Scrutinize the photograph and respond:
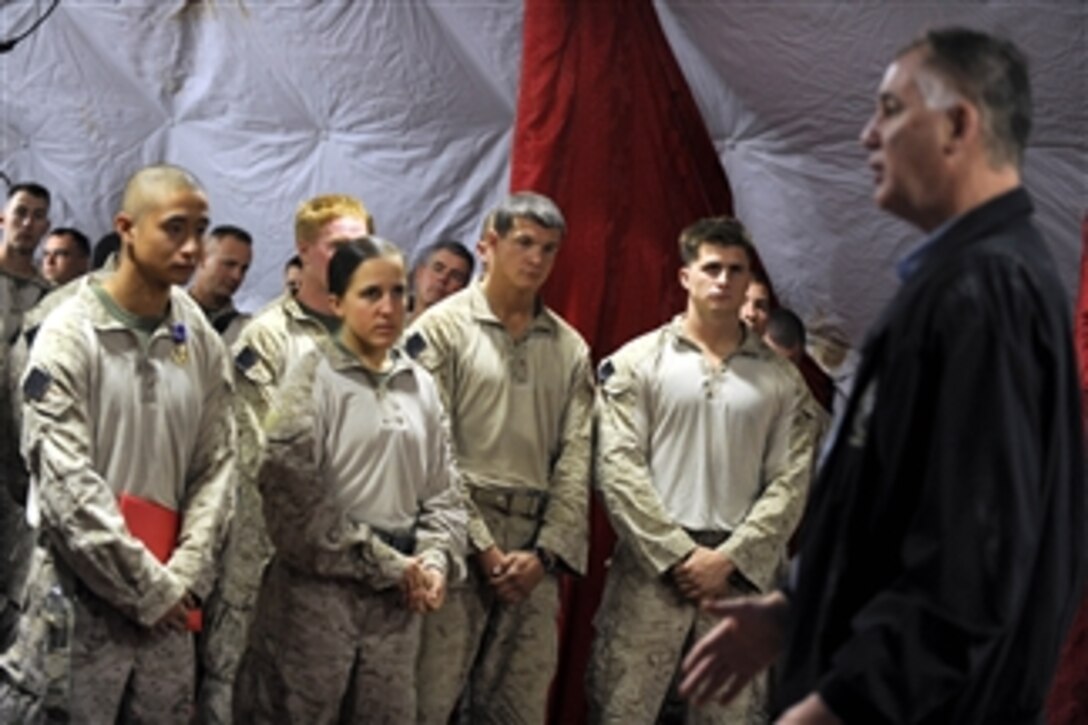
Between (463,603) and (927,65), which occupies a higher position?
(927,65)

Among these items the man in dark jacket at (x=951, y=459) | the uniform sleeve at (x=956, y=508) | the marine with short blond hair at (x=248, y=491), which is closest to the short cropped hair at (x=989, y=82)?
the man in dark jacket at (x=951, y=459)

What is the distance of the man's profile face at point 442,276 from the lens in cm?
626

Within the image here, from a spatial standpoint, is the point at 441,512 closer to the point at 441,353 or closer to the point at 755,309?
the point at 441,353

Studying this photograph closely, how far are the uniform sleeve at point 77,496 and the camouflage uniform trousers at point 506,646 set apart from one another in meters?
Answer: 1.10

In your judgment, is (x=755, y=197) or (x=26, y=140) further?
(x=26, y=140)

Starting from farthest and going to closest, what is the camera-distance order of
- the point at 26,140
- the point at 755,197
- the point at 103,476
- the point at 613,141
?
the point at 26,140, the point at 755,197, the point at 613,141, the point at 103,476

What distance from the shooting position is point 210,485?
4.31m

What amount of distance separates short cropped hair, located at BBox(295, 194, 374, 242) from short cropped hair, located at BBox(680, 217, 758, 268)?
912 mm

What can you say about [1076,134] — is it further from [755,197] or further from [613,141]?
[613,141]

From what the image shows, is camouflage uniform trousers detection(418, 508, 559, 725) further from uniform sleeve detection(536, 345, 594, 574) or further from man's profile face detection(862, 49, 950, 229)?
man's profile face detection(862, 49, 950, 229)

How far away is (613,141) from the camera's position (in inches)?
237

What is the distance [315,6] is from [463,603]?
307cm

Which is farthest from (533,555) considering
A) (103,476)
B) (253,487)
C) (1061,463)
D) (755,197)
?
(1061,463)

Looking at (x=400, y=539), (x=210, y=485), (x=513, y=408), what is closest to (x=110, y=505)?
(x=210, y=485)
